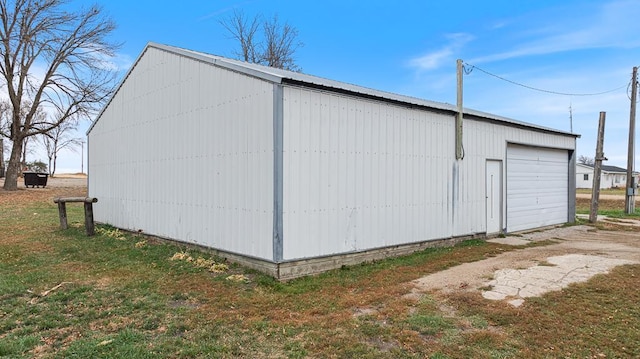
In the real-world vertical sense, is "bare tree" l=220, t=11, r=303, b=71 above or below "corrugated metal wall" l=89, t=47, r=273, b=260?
above

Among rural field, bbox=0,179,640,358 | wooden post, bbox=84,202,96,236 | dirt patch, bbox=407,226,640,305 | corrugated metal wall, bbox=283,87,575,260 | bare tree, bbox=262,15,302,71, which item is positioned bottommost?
rural field, bbox=0,179,640,358

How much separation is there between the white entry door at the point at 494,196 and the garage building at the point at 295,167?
40mm

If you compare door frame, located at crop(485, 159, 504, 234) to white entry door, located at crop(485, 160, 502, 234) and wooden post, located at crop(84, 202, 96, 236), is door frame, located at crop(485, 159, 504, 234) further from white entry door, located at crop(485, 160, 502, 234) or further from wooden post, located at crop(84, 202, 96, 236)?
wooden post, located at crop(84, 202, 96, 236)

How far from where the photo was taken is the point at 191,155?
820 cm

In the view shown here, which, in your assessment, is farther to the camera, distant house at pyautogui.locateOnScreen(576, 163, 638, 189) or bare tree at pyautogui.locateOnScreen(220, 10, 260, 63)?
distant house at pyautogui.locateOnScreen(576, 163, 638, 189)

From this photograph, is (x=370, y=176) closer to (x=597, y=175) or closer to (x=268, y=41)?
(x=597, y=175)

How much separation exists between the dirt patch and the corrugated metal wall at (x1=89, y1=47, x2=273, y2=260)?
2646mm

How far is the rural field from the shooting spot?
11.8 feet

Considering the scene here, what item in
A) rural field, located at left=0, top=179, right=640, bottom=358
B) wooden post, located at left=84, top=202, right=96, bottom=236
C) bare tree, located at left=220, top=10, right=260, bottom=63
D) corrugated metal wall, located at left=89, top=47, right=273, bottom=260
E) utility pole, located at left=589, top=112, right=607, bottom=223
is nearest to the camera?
rural field, located at left=0, top=179, right=640, bottom=358

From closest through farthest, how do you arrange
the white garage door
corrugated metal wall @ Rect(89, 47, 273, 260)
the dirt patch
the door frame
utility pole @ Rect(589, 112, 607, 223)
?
the dirt patch, corrugated metal wall @ Rect(89, 47, 273, 260), the door frame, the white garage door, utility pole @ Rect(589, 112, 607, 223)

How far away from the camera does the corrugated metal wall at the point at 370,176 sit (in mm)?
6188

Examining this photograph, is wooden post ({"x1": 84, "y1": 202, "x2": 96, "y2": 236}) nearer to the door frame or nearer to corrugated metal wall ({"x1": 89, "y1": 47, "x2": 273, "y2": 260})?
corrugated metal wall ({"x1": 89, "y1": 47, "x2": 273, "y2": 260})

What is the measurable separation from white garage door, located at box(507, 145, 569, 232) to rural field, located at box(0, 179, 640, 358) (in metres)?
4.86

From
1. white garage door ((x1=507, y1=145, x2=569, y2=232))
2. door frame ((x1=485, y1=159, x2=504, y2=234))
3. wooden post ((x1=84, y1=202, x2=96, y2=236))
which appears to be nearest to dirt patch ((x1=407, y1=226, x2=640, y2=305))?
door frame ((x1=485, y1=159, x2=504, y2=234))
